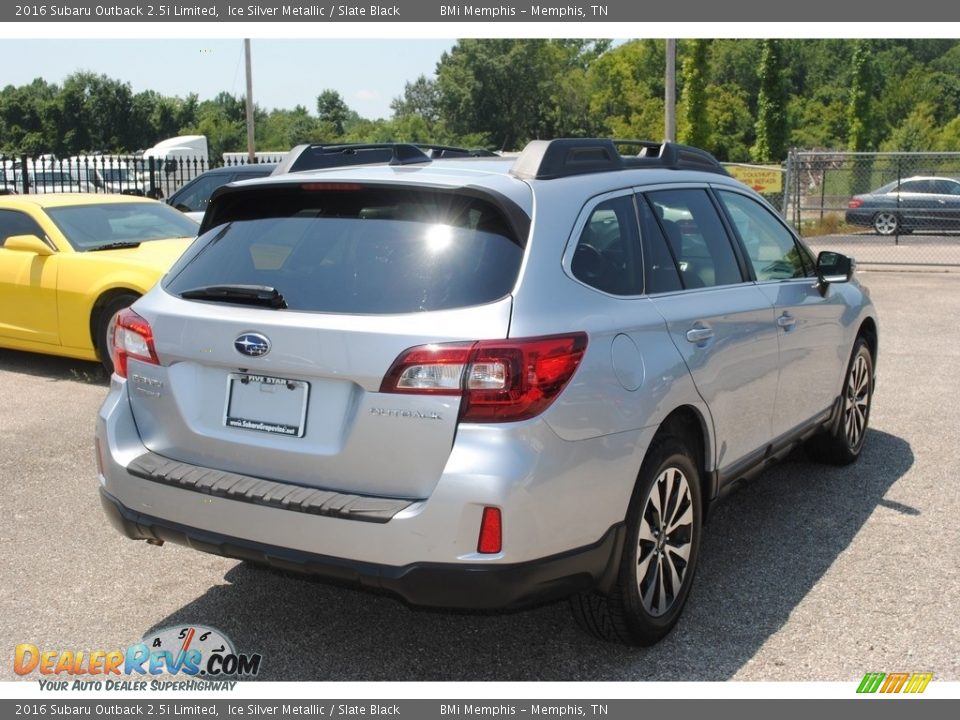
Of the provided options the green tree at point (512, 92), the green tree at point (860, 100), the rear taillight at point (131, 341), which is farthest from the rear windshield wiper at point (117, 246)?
the green tree at point (512, 92)

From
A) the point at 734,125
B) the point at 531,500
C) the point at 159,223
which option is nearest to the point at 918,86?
the point at 734,125

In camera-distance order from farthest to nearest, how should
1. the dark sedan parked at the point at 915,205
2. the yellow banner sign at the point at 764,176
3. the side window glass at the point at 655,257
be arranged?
the dark sedan parked at the point at 915,205 → the yellow banner sign at the point at 764,176 → the side window glass at the point at 655,257

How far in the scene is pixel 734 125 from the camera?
86812 mm

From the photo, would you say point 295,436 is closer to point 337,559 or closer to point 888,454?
point 337,559

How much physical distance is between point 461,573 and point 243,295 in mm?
1247

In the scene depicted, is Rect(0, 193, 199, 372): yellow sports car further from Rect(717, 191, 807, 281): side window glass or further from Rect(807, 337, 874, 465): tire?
Rect(807, 337, 874, 465): tire

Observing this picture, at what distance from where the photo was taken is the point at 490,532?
3135 mm

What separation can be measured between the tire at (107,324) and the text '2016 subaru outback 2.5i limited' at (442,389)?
4866 mm

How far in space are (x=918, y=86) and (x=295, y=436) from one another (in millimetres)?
86094

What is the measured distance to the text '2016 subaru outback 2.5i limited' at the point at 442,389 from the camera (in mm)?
3166

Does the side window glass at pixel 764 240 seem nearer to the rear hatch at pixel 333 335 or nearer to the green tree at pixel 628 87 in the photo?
the rear hatch at pixel 333 335

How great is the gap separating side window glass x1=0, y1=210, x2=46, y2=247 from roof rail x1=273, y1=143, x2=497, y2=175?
5.62m

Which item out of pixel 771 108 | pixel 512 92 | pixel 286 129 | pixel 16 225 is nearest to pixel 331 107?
pixel 286 129

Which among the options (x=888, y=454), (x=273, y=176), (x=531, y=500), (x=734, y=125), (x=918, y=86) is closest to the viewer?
(x=531, y=500)
